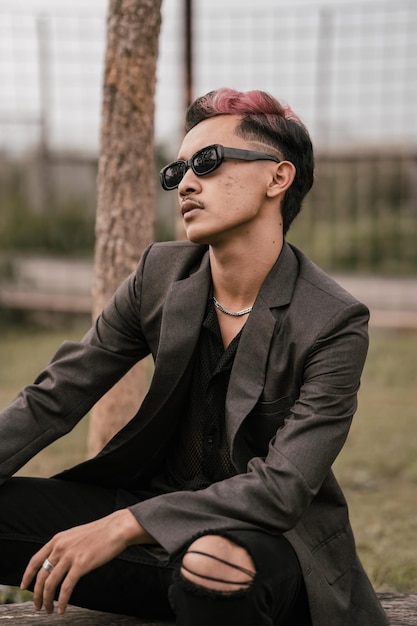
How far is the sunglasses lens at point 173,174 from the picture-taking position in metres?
2.80

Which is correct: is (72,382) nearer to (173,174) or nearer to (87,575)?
(87,575)

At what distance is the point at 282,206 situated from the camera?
2859mm

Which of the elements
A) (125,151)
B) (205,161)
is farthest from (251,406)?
(125,151)

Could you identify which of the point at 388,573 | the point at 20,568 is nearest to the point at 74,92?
the point at 388,573

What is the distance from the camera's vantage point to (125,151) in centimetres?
394

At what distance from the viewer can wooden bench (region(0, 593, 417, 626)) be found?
112 inches

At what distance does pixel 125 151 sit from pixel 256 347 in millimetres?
1544

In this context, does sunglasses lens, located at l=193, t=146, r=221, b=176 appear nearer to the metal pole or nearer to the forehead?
the forehead

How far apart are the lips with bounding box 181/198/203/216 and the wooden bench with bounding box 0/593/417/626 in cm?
121

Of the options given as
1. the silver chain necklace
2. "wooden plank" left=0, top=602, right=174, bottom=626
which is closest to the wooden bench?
"wooden plank" left=0, top=602, right=174, bottom=626

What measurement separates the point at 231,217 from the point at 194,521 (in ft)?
2.80

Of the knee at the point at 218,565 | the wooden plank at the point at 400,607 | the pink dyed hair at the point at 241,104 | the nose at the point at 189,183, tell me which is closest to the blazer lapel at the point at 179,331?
the nose at the point at 189,183

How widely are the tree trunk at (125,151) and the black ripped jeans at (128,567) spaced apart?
45.9 inches

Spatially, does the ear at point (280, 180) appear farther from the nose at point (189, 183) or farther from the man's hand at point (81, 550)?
the man's hand at point (81, 550)
